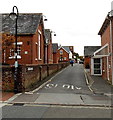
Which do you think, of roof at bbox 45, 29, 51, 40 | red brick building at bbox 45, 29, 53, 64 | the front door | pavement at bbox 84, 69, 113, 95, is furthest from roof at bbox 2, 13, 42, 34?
roof at bbox 45, 29, 51, 40

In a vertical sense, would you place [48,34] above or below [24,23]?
above

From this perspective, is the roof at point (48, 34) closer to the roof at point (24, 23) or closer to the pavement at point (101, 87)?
the roof at point (24, 23)

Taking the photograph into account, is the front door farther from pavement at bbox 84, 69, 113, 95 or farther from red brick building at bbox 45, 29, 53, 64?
pavement at bbox 84, 69, 113, 95

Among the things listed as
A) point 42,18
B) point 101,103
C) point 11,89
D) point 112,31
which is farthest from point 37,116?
point 42,18

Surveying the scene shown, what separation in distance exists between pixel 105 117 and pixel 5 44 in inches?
603

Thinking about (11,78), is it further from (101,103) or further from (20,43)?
(20,43)

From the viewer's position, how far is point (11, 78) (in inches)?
531

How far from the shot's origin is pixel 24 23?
24.5m

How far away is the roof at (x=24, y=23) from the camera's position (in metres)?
23.3

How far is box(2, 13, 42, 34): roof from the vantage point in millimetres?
23312

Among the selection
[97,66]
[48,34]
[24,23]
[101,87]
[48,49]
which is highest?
[48,34]

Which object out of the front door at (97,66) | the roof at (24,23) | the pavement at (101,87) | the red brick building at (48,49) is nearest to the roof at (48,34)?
the red brick building at (48,49)

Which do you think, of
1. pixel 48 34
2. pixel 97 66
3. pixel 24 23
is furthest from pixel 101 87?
pixel 48 34

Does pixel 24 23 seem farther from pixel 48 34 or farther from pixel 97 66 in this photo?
pixel 48 34
